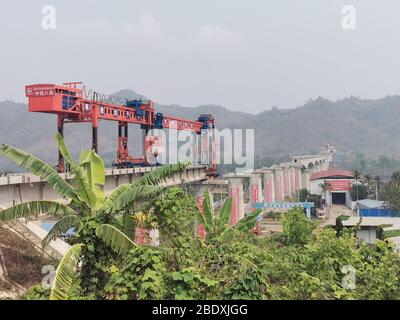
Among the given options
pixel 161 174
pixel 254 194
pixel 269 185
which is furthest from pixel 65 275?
pixel 269 185

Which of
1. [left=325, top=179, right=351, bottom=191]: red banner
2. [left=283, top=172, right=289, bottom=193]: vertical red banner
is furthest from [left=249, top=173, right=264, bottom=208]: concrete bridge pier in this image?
[left=325, top=179, right=351, bottom=191]: red banner

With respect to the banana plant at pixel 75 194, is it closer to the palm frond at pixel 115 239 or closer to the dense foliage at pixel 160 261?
A: the dense foliage at pixel 160 261

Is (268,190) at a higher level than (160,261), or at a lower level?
lower

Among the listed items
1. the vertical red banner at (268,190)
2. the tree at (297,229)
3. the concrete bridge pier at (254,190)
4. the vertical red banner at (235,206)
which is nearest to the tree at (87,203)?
the tree at (297,229)

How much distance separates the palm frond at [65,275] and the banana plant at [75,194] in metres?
0.91

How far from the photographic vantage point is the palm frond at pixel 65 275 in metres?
7.34

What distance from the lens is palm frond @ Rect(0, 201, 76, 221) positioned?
9.58 meters

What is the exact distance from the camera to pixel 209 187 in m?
48.8

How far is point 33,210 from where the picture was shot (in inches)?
383

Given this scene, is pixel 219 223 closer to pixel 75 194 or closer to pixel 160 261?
pixel 75 194

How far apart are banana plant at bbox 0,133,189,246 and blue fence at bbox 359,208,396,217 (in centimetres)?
5612

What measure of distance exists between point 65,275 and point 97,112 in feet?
83.0
